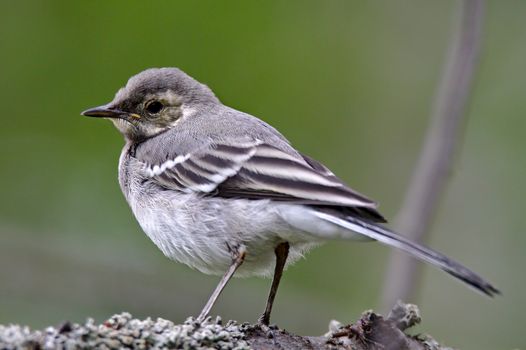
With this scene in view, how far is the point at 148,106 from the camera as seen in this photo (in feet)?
22.1

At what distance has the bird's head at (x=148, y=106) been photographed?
6.68m

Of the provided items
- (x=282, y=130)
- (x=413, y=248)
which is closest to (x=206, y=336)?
(x=413, y=248)

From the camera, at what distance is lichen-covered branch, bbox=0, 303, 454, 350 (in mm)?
3348

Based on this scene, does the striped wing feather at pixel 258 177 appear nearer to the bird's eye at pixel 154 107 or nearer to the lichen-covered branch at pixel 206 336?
the lichen-covered branch at pixel 206 336

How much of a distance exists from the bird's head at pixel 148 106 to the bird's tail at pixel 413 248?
2.44m

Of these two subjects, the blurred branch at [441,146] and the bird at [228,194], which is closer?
the bird at [228,194]

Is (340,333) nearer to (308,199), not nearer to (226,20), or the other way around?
(308,199)

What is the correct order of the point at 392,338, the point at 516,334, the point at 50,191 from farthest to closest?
the point at 50,191 → the point at 516,334 → the point at 392,338

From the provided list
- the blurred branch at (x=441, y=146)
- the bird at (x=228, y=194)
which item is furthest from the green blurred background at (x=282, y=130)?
the blurred branch at (x=441, y=146)

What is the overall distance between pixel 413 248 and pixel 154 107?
3314 millimetres

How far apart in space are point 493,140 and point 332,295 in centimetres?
318

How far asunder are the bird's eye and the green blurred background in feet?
4.57

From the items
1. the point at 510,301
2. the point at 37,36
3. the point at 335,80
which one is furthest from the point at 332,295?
the point at 37,36

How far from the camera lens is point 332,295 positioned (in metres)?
8.82
